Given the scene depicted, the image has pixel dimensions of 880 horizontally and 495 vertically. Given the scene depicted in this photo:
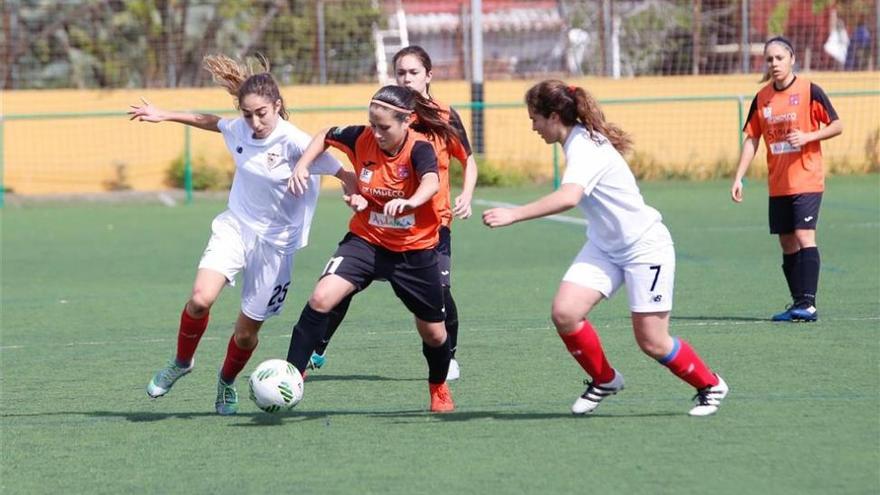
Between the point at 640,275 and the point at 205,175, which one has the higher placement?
the point at 640,275

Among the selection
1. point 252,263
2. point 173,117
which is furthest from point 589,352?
point 173,117

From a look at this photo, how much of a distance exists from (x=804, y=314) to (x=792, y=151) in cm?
119

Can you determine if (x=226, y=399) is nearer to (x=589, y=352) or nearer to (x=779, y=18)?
(x=589, y=352)

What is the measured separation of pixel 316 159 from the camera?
662cm

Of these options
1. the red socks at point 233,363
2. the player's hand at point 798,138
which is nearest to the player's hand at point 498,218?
the red socks at point 233,363

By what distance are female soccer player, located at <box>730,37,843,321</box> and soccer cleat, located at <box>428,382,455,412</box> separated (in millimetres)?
3359

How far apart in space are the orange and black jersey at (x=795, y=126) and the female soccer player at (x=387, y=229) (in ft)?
12.2

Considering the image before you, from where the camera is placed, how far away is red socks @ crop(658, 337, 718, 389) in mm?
6133

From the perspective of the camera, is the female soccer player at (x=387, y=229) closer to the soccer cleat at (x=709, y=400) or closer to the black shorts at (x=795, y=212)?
the soccer cleat at (x=709, y=400)

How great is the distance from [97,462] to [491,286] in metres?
6.10

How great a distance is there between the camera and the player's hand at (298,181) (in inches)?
249

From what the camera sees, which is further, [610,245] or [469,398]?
[469,398]

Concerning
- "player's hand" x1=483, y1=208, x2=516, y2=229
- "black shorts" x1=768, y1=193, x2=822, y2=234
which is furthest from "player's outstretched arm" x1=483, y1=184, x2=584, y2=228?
"black shorts" x1=768, y1=193, x2=822, y2=234

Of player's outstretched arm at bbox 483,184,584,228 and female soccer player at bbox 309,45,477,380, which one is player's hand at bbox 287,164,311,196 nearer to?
female soccer player at bbox 309,45,477,380
